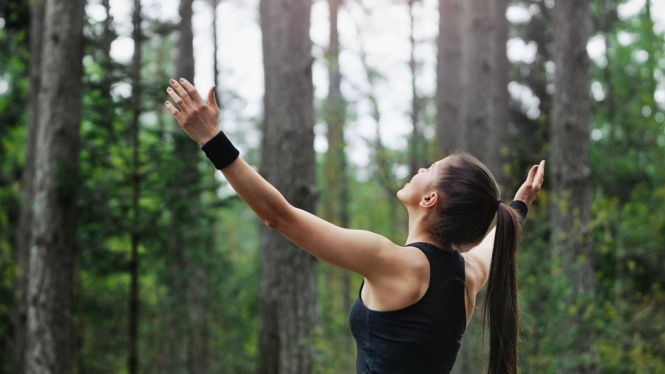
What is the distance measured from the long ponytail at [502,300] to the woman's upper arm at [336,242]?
65cm

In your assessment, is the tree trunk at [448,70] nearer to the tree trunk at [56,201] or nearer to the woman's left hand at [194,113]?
the tree trunk at [56,201]

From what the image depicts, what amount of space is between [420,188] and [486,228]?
0.34 m

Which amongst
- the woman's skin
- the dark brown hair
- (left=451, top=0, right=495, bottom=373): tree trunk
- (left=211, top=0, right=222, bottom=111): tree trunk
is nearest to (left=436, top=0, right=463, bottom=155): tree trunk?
(left=451, top=0, right=495, bottom=373): tree trunk

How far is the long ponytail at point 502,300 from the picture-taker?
300 centimetres

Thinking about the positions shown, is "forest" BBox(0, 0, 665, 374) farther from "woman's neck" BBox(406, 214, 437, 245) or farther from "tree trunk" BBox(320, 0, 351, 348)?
"tree trunk" BBox(320, 0, 351, 348)

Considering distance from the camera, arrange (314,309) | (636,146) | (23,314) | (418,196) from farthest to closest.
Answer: (636,146), (23,314), (314,309), (418,196)

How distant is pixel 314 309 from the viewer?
732 centimetres

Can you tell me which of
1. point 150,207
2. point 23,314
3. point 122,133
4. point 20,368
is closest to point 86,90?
point 122,133

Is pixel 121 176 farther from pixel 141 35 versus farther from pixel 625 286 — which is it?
pixel 625 286

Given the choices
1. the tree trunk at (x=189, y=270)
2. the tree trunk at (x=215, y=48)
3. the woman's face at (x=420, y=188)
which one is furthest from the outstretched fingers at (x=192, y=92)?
the tree trunk at (x=215, y=48)

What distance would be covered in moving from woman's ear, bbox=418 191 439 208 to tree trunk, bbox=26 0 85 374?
6193 millimetres

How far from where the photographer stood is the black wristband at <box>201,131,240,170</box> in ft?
8.36

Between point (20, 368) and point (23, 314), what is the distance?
0.86 meters


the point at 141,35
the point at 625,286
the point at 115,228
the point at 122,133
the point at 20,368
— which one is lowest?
the point at 20,368
